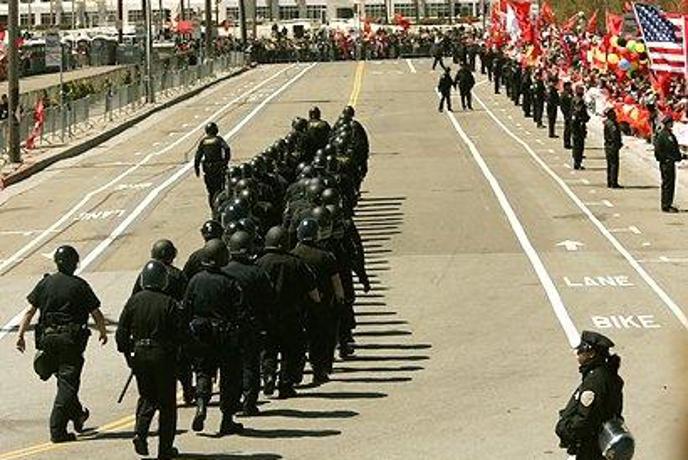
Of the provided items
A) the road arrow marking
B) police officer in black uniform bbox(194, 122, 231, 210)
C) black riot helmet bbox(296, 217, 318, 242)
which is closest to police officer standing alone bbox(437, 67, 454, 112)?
police officer in black uniform bbox(194, 122, 231, 210)

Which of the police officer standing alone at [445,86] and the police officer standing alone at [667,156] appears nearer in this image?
the police officer standing alone at [667,156]

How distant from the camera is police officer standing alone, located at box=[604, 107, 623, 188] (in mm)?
35188

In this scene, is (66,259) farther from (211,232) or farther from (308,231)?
(308,231)

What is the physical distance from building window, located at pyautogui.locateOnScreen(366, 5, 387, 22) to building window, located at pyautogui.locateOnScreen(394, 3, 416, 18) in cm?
133

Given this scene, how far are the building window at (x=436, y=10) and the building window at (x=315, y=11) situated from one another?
916cm

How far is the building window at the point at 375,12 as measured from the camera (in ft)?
567

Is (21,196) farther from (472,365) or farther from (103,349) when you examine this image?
(472,365)

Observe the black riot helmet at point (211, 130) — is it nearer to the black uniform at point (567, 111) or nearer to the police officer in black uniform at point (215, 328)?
the black uniform at point (567, 111)

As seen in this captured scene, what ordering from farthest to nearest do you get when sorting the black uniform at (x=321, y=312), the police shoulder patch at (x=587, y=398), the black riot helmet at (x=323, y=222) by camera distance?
the black riot helmet at (x=323, y=222) → the black uniform at (x=321, y=312) → the police shoulder patch at (x=587, y=398)

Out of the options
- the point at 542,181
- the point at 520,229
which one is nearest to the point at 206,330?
the point at 520,229

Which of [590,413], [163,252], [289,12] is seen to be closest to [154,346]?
[163,252]

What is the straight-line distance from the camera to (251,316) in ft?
50.7

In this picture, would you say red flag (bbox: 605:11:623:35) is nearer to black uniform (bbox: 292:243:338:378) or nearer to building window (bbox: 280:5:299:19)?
black uniform (bbox: 292:243:338:378)

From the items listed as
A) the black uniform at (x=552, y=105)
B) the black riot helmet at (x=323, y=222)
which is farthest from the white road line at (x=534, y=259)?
the black uniform at (x=552, y=105)
